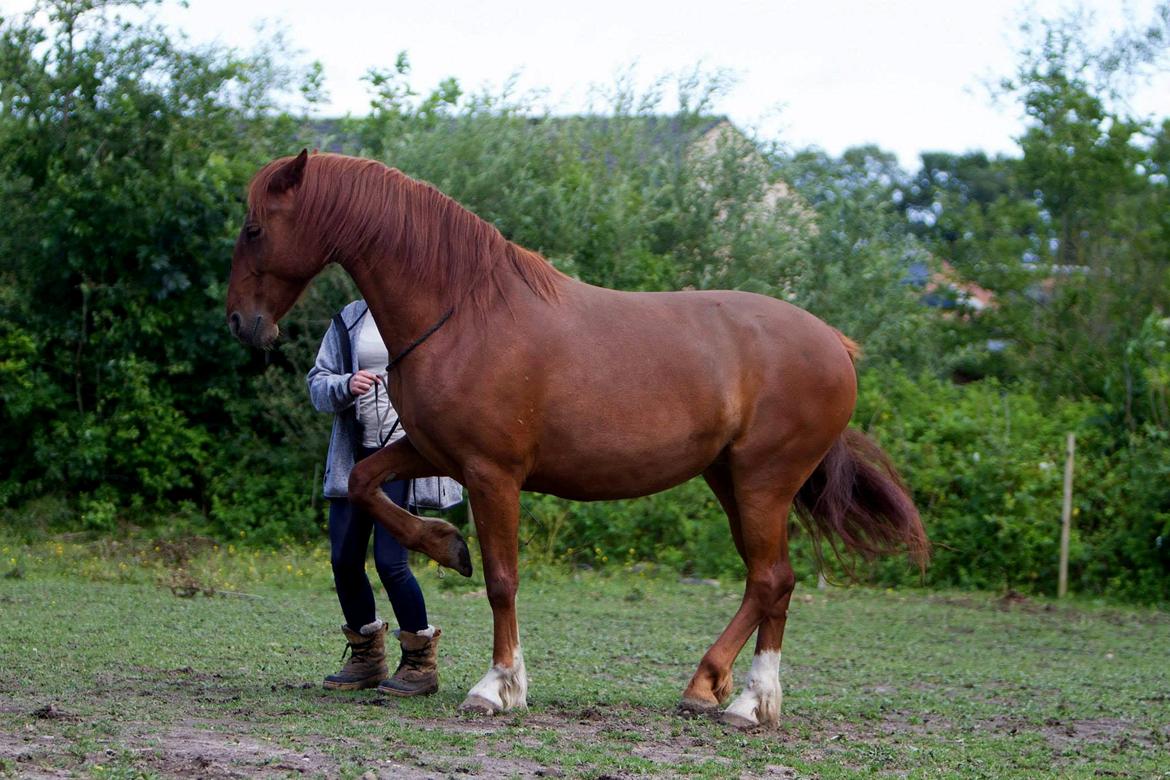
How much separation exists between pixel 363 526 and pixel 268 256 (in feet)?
4.03

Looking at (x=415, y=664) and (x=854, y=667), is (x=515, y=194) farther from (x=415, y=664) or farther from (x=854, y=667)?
(x=415, y=664)

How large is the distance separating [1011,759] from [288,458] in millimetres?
11889

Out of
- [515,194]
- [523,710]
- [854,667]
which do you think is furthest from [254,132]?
[523,710]

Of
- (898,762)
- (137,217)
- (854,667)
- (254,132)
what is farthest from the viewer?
(254,132)

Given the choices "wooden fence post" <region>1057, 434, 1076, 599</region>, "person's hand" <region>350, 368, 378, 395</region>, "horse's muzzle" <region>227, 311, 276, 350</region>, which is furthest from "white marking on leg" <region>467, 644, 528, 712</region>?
"wooden fence post" <region>1057, 434, 1076, 599</region>

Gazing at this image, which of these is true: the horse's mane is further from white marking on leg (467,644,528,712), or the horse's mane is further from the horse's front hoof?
the horse's front hoof

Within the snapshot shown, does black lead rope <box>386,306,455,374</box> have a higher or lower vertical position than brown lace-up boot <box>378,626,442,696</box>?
higher

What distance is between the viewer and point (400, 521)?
5430 mm

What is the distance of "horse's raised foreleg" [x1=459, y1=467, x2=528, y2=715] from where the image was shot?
527 cm

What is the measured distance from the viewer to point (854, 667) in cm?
800

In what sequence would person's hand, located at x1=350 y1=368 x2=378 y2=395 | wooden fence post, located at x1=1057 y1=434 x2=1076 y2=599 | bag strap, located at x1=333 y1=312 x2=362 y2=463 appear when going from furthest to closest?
wooden fence post, located at x1=1057 y1=434 x2=1076 y2=599 < bag strap, located at x1=333 y1=312 x2=362 y2=463 < person's hand, located at x1=350 y1=368 x2=378 y2=395

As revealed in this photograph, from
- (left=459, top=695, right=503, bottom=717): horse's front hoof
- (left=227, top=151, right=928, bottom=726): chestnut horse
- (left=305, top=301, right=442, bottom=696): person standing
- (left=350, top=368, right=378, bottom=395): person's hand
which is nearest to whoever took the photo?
(left=459, top=695, right=503, bottom=717): horse's front hoof

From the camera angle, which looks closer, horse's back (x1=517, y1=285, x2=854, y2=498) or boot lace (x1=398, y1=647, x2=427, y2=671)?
horse's back (x1=517, y1=285, x2=854, y2=498)

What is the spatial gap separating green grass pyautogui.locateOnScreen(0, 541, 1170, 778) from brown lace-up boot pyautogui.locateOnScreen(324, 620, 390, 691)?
0.18 meters
